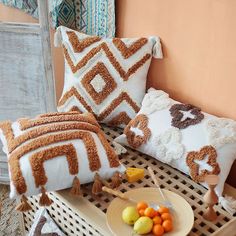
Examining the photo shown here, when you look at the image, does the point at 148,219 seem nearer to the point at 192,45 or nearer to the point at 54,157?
the point at 54,157

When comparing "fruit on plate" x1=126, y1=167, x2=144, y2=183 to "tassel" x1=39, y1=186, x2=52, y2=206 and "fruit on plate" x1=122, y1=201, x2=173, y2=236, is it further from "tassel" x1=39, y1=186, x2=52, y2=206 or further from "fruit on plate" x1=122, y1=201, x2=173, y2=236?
"tassel" x1=39, y1=186, x2=52, y2=206

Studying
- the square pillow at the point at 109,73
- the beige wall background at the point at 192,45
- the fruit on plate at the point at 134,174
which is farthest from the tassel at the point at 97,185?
the beige wall background at the point at 192,45

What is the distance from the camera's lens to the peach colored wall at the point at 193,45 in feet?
4.97

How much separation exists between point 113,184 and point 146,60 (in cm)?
55

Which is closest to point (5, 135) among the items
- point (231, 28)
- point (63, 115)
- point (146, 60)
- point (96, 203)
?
point (63, 115)

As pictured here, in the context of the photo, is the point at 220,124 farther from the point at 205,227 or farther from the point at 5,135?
the point at 5,135

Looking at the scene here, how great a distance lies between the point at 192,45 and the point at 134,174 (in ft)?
1.72

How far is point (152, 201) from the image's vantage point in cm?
142

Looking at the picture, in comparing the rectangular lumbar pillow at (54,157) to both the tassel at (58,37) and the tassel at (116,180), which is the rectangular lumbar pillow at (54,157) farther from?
the tassel at (58,37)

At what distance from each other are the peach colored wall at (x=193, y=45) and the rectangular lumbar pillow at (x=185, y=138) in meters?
0.07

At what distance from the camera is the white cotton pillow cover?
139 cm

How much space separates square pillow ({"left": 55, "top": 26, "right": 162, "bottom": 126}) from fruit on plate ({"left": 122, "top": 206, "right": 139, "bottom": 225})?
536 mm

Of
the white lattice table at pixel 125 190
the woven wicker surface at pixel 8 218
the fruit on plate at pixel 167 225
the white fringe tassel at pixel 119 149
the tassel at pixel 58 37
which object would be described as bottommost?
the woven wicker surface at pixel 8 218

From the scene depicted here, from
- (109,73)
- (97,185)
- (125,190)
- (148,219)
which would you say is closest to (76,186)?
(97,185)
